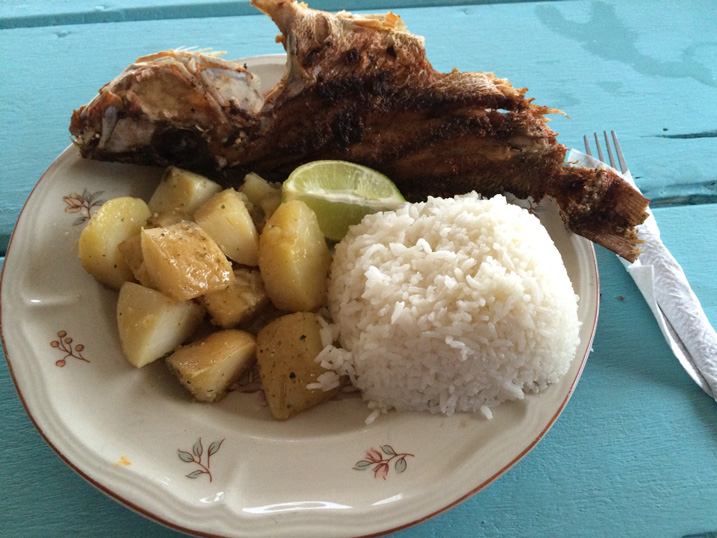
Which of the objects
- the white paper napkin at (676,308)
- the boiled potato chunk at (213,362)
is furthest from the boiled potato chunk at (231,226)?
the white paper napkin at (676,308)

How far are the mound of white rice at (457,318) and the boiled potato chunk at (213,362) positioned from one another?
0.82ft

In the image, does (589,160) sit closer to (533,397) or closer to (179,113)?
(533,397)

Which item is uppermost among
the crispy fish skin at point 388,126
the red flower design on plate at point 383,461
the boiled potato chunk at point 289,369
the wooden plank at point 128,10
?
the wooden plank at point 128,10

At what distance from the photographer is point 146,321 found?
5.25 feet

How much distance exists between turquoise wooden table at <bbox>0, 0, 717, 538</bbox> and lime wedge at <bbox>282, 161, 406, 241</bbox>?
3.08 ft

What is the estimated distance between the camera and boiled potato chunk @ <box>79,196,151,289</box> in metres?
1.71

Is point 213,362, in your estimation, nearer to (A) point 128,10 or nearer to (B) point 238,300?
(B) point 238,300

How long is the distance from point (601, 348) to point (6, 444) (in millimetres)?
1963

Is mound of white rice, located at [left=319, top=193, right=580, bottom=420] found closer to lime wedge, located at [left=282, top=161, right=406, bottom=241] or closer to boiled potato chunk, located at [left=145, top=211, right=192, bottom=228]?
lime wedge, located at [left=282, top=161, right=406, bottom=241]

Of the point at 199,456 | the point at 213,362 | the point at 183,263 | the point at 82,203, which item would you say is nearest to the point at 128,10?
the point at 82,203

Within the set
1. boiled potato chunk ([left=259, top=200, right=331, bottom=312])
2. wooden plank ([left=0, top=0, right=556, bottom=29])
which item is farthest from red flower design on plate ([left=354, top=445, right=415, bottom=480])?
wooden plank ([left=0, top=0, right=556, bottom=29])

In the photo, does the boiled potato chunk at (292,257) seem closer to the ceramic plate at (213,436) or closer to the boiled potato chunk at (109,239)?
the ceramic plate at (213,436)

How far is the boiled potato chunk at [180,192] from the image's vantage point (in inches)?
74.4

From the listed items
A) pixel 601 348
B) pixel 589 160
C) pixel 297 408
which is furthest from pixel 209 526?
pixel 589 160
